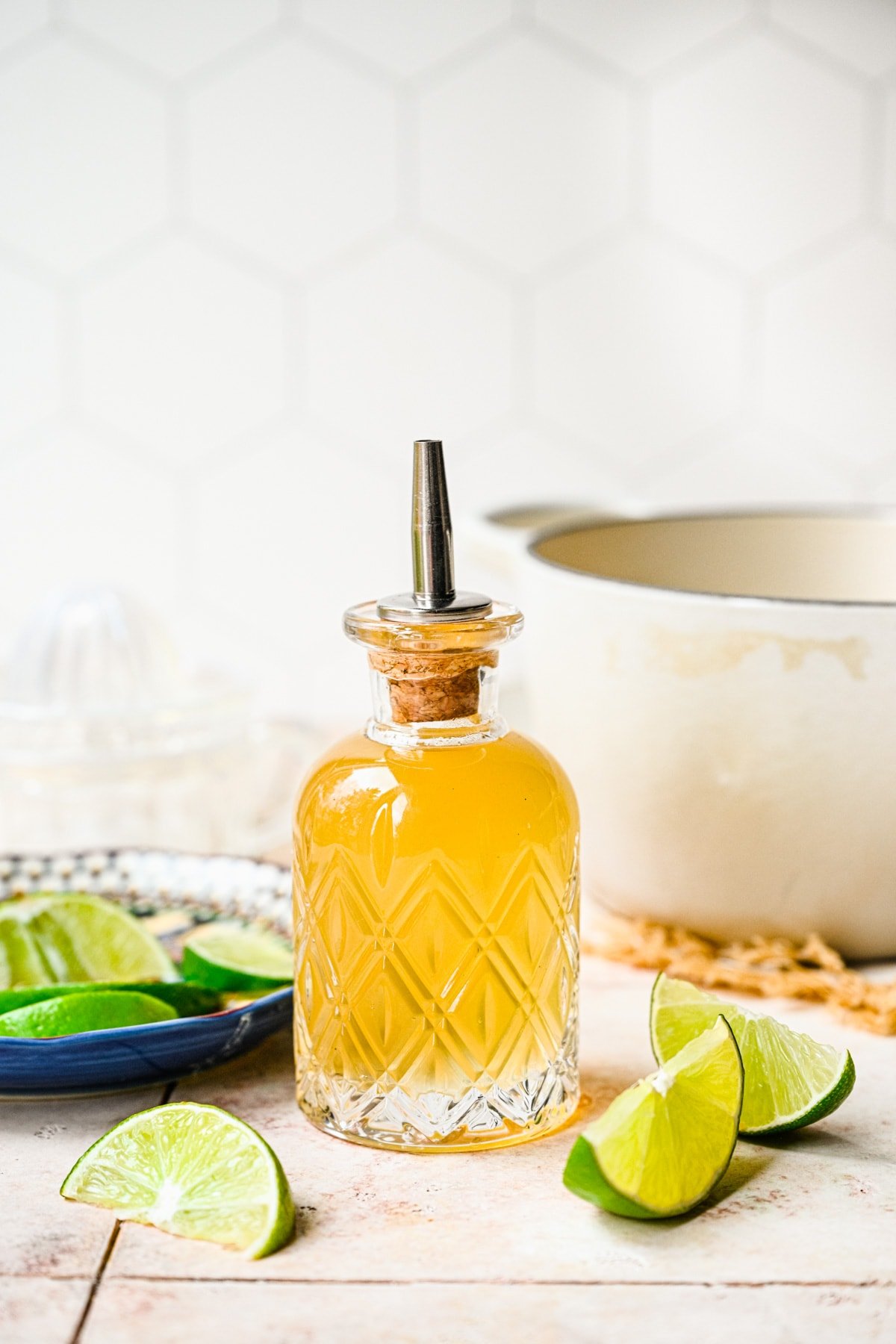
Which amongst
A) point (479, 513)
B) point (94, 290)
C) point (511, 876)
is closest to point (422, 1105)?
point (511, 876)

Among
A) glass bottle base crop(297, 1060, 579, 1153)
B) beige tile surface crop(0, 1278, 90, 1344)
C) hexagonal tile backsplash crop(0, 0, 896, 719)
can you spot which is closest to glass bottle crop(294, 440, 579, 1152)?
glass bottle base crop(297, 1060, 579, 1153)

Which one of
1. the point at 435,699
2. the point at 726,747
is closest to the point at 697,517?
the point at 726,747

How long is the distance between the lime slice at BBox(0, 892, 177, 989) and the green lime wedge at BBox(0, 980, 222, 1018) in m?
0.04

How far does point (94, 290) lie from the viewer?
1.21m

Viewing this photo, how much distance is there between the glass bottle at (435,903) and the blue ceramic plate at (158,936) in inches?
1.3

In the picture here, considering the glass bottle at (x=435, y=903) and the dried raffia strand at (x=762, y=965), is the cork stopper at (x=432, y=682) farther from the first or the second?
the dried raffia strand at (x=762, y=965)

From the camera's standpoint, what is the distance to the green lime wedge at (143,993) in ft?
1.70

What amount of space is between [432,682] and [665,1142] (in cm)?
17

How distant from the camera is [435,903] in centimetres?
47

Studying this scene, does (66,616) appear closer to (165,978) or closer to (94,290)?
(94,290)

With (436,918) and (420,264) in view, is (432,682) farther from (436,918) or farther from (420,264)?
(420,264)

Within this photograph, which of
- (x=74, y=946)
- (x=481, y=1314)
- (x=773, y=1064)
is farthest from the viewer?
(x=74, y=946)

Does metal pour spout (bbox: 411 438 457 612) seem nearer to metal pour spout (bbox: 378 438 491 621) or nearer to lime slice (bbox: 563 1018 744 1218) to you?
metal pour spout (bbox: 378 438 491 621)

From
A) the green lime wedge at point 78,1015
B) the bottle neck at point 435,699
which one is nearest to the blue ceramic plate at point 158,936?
the green lime wedge at point 78,1015
